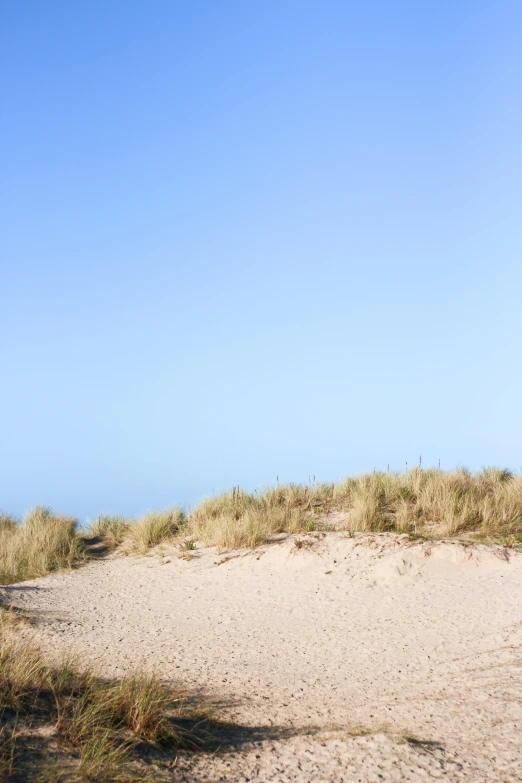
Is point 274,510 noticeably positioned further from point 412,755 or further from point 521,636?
point 412,755

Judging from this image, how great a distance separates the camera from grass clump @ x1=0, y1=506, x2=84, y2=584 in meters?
11.8

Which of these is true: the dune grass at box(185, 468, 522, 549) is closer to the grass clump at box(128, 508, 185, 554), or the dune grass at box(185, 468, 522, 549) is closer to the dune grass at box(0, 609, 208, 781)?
the grass clump at box(128, 508, 185, 554)

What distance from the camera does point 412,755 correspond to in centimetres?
462

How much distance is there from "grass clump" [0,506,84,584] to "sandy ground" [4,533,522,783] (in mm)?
666

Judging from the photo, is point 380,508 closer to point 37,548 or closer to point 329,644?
point 329,644

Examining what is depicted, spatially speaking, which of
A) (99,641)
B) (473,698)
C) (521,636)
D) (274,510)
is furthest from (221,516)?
(473,698)

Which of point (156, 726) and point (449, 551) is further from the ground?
point (449, 551)

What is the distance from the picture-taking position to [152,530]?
13.0m

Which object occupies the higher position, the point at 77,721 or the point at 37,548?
the point at 37,548

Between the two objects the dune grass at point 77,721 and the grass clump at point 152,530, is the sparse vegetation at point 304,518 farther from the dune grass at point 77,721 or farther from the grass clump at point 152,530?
the dune grass at point 77,721

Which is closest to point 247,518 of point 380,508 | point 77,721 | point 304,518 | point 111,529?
point 304,518

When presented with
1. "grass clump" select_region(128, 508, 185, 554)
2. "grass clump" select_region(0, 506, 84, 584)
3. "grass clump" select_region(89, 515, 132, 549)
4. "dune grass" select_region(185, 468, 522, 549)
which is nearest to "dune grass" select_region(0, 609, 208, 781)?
"dune grass" select_region(185, 468, 522, 549)

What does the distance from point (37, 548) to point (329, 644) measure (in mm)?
7066

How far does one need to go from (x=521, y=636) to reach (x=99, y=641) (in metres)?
5.04
